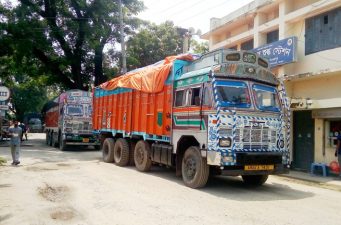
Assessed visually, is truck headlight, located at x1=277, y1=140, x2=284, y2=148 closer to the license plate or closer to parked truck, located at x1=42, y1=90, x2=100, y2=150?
the license plate

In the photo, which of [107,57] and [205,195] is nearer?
[205,195]

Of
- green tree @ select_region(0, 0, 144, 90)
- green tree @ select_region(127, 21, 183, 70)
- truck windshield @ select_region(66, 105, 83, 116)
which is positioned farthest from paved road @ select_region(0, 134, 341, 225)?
green tree @ select_region(127, 21, 183, 70)

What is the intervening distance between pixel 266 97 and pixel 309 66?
18.3ft

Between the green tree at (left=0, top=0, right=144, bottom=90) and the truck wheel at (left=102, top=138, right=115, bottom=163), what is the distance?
12.5 metres

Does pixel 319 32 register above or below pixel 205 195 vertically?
above

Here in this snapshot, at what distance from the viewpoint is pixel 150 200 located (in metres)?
8.16

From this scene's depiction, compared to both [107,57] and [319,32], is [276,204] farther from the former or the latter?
[107,57]

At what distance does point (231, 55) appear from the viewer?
9.64 meters

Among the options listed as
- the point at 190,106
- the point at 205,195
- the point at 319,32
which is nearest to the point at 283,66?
the point at 319,32

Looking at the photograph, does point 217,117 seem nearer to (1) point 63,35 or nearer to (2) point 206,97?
(2) point 206,97

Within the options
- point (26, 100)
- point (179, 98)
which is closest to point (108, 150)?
point (179, 98)

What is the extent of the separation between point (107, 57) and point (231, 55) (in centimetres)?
2240

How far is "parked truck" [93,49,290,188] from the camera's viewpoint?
9055 mm

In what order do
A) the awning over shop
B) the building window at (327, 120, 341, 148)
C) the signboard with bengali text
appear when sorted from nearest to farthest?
the awning over shop < the building window at (327, 120, 341, 148) < the signboard with bengali text
